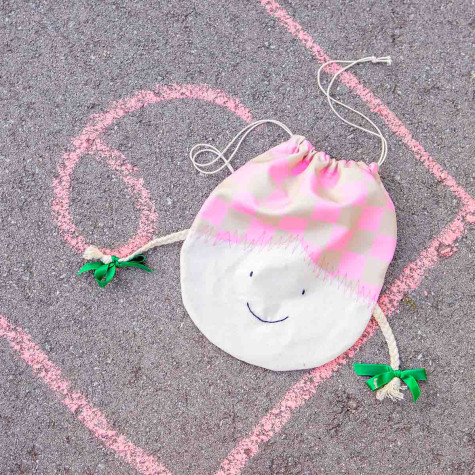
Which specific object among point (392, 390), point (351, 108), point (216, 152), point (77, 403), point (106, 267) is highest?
point (351, 108)

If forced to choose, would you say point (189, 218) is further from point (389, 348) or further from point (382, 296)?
point (389, 348)

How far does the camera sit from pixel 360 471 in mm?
1865

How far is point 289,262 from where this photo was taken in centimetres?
182

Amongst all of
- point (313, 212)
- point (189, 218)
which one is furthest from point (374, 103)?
point (189, 218)

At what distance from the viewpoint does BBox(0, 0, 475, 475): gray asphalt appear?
1.87 meters

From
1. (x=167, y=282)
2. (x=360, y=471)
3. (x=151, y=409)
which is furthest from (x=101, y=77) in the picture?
(x=360, y=471)

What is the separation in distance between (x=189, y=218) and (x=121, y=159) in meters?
0.35

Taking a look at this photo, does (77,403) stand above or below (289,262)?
below

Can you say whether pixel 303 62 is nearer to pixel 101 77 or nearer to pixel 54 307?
pixel 101 77

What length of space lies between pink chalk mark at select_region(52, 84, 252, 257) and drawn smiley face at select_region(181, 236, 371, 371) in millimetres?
217

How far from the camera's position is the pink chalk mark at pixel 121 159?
1912mm

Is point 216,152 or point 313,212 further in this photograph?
point 216,152

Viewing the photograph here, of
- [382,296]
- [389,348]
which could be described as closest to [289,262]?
[382,296]

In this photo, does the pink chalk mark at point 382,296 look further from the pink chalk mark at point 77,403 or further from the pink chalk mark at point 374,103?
the pink chalk mark at point 77,403
